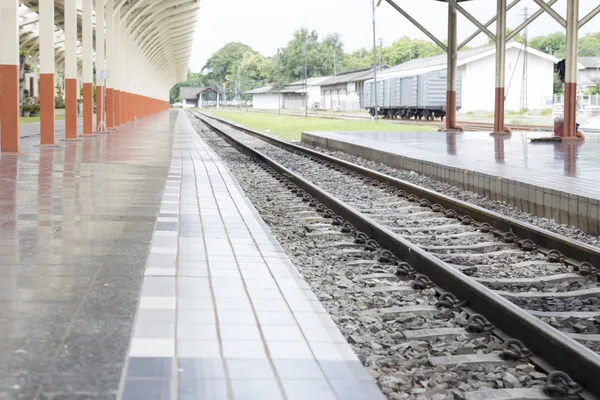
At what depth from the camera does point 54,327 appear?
4.36 metres

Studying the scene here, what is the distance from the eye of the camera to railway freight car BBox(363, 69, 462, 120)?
162ft

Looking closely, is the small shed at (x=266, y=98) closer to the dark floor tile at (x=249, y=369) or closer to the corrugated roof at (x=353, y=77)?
the corrugated roof at (x=353, y=77)

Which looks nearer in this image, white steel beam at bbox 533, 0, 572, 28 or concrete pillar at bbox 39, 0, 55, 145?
concrete pillar at bbox 39, 0, 55, 145

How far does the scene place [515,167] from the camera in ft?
45.3

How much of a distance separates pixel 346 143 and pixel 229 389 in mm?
19617

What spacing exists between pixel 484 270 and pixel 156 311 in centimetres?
330

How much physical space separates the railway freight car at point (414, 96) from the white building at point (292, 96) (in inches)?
2036

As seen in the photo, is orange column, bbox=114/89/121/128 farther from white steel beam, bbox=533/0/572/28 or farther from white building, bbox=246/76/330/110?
white building, bbox=246/76/330/110

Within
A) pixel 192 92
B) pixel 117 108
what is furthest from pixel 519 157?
pixel 192 92

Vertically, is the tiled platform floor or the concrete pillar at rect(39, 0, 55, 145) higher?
the concrete pillar at rect(39, 0, 55, 145)

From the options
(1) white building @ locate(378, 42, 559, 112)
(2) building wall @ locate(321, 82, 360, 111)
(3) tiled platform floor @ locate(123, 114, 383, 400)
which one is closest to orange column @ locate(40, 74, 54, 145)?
(3) tiled platform floor @ locate(123, 114, 383, 400)

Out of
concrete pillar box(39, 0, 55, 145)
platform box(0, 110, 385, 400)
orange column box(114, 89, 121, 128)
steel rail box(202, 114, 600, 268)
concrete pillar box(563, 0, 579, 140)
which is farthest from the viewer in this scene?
orange column box(114, 89, 121, 128)

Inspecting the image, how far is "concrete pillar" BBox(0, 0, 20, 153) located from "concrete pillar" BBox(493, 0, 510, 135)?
43.2ft

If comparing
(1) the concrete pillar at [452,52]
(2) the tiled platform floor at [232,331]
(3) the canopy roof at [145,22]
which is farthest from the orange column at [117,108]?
(2) the tiled platform floor at [232,331]
